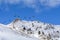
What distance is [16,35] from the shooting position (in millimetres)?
7027

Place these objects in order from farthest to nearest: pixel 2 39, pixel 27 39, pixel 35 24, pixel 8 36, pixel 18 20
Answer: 1. pixel 35 24
2. pixel 18 20
3. pixel 27 39
4. pixel 8 36
5. pixel 2 39

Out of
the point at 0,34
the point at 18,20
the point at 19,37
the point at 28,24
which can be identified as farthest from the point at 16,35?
the point at 28,24

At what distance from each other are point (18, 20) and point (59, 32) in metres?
6.00

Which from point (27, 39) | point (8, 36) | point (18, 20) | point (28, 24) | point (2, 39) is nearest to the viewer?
point (2, 39)

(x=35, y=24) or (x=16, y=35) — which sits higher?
(x=16, y=35)

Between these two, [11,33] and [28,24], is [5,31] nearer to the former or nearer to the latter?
[11,33]

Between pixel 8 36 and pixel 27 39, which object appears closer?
pixel 8 36

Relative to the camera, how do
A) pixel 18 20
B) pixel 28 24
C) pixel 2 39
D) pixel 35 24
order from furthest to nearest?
pixel 35 24 < pixel 28 24 < pixel 18 20 < pixel 2 39

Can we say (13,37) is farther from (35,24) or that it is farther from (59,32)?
(59,32)

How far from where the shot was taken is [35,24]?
18.0 m

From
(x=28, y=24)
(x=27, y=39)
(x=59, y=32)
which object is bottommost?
(x=59, y=32)

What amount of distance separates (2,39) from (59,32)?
45.1 feet

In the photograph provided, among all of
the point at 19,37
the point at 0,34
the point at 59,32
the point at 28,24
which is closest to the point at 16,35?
the point at 19,37

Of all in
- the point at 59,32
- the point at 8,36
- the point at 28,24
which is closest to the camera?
the point at 8,36
